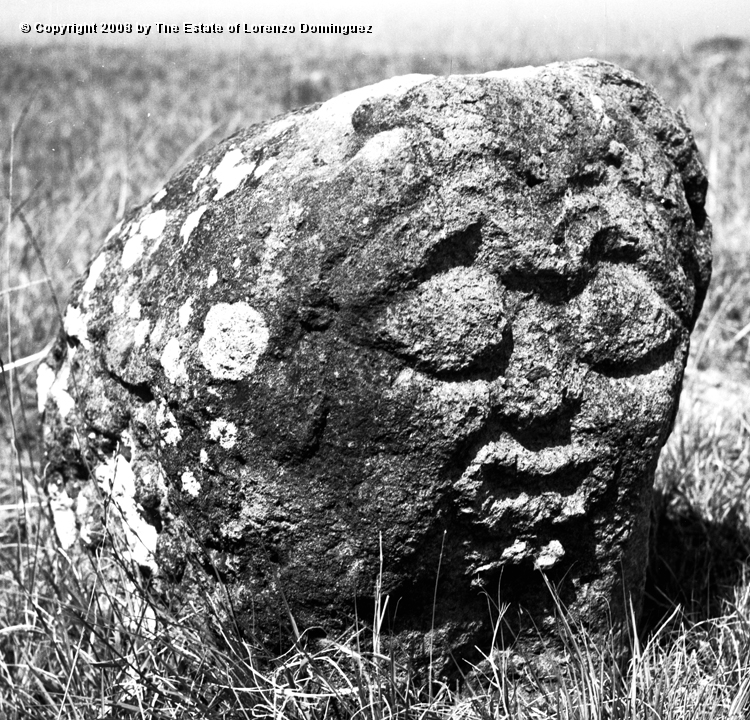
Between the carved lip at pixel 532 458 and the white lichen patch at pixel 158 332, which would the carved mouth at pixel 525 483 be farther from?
the white lichen patch at pixel 158 332

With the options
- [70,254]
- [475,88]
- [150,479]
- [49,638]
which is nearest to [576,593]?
[150,479]

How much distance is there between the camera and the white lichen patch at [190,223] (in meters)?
1.80

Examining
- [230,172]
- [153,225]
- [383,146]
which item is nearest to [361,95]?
[383,146]

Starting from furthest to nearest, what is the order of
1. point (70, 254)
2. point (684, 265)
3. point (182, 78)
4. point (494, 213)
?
1. point (182, 78)
2. point (70, 254)
3. point (684, 265)
4. point (494, 213)

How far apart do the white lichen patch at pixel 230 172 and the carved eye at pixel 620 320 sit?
728 millimetres

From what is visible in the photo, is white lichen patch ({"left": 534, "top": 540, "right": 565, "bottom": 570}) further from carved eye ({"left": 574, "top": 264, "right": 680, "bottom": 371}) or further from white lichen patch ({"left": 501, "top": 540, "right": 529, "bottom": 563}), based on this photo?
carved eye ({"left": 574, "top": 264, "right": 680, "bottom": 371})

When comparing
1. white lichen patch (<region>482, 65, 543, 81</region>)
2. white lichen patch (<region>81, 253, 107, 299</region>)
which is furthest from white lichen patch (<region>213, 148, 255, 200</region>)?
white lichen patch (<region>482, 65, 543, 81</region>)

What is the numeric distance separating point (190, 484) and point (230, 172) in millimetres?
655

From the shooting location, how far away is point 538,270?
5.42ft

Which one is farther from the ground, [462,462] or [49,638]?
[462,462]

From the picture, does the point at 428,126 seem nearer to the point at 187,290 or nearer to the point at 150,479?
the point at 187,290

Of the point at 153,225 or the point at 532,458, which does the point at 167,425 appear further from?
the point at 532,458

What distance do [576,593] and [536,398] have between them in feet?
1.51

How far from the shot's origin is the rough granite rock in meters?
1.59
